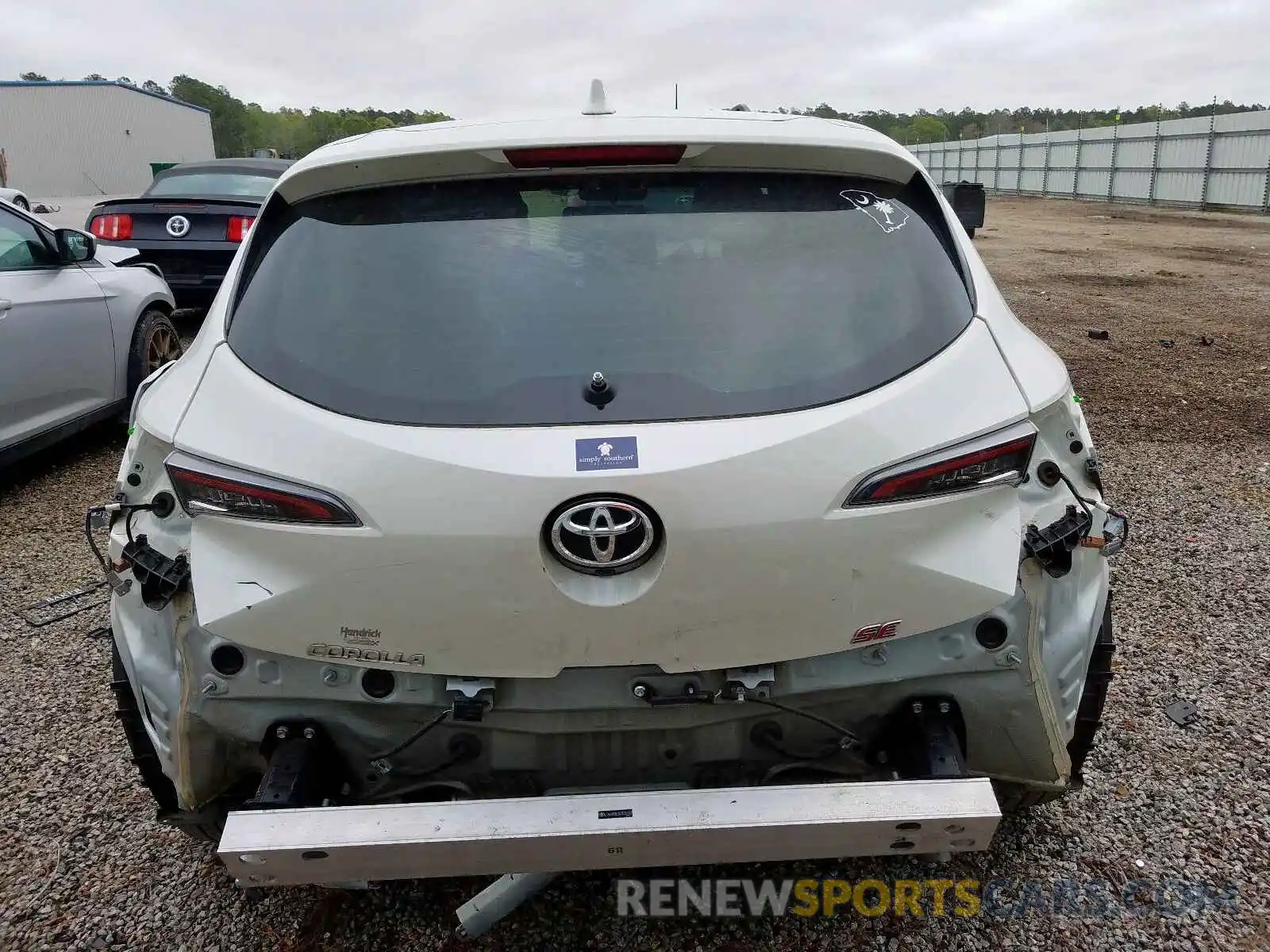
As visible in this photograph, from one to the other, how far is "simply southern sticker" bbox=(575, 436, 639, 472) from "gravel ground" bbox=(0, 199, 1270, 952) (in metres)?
1.29

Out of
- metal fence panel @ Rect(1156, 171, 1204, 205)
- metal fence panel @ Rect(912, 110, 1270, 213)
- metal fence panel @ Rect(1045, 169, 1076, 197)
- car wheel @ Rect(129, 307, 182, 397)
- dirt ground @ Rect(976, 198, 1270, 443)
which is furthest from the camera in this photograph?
metal fence panel @ Rect(1045, 169, 1076, 197)

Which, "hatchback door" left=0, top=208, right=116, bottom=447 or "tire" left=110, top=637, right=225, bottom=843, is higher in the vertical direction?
"hatchback door" left=0, top=208, right=116, bottom=447

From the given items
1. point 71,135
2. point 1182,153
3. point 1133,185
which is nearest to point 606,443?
point 1182,153

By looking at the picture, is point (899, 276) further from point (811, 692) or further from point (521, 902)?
point (521, 902)

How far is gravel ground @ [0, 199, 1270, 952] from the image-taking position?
7.74 feet

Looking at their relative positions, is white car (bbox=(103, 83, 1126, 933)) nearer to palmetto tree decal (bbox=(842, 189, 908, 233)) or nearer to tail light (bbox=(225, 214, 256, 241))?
palmetto tree decal (bbox=(842, 189, 908, 233))

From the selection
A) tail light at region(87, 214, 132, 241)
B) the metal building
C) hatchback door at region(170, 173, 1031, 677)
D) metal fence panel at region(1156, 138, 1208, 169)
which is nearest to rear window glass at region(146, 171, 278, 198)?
tail light at region(87, 214, 132, 241)

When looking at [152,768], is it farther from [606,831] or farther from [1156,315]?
[1156,315]

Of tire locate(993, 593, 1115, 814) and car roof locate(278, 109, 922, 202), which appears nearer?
car roof locate(278, 109, 922, 202)

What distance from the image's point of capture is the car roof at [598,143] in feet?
6.67

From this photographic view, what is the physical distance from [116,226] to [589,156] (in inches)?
331

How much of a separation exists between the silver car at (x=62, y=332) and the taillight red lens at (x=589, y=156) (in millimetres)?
4236

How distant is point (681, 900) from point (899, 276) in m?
1.57

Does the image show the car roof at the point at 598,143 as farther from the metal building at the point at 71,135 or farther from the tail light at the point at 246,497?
the metal building at the point at 71,135
